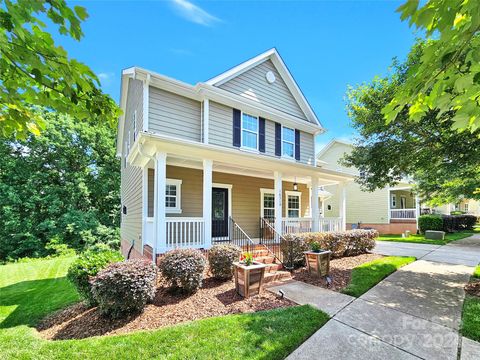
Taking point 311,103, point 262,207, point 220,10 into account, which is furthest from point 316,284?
point 311,103

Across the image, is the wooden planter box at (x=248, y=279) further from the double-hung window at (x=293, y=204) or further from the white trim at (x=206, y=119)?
the double-hung window at (x=293, y=204)

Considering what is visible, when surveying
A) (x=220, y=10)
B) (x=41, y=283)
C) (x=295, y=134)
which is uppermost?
(x=220, y=10)

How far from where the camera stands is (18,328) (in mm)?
4945

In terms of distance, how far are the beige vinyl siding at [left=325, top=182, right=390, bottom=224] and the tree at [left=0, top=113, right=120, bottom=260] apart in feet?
64.8

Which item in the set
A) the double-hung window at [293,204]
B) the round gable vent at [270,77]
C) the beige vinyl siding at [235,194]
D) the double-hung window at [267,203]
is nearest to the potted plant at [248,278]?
the beige vinyl siding at [235,194]

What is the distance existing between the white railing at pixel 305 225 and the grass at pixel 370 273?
2819mm

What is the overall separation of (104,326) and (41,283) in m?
6.55

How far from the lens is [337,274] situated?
23.0 feet

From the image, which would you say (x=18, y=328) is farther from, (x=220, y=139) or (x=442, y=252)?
(x=442, y=252)

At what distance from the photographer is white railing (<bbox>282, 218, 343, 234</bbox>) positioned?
1004 cm

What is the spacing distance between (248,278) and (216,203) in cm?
556

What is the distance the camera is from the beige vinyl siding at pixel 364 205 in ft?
67.1

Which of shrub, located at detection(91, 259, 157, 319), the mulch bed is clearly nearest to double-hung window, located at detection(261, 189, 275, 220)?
the mulch bed

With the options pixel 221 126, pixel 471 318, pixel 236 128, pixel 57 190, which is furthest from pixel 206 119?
pixel 57 190
